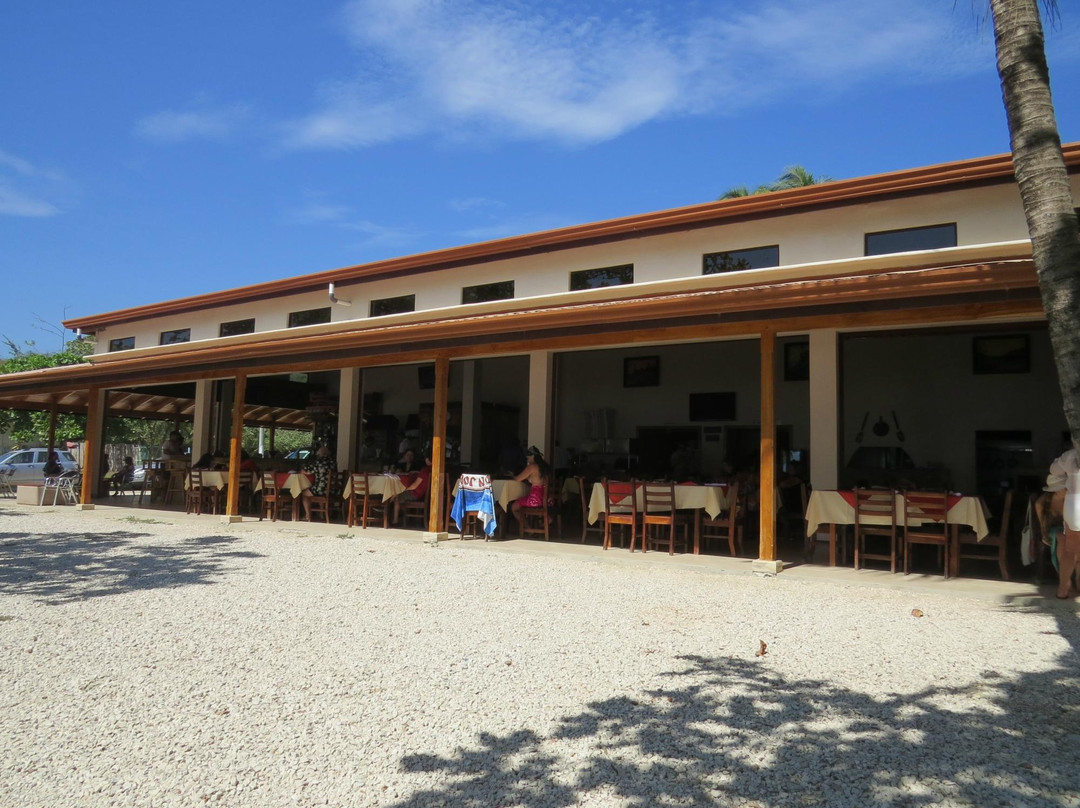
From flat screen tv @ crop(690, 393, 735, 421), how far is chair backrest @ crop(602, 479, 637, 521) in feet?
19.5

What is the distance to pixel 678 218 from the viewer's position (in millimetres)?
10883

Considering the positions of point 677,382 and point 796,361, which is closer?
point 796,361

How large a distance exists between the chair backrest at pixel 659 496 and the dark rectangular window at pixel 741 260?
3.83 m

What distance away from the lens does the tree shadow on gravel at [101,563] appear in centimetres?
650

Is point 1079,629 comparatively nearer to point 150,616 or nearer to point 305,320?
point 150,616

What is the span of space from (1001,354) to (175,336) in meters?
17.3

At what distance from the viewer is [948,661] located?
441 cm

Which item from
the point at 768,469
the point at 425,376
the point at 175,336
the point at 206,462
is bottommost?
the point at 206,462

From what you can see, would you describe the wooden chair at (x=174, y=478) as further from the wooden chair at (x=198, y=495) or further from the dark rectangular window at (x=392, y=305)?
the dark rectangular window at (x=392, y=305)

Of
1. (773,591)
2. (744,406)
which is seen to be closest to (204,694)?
(773,591)

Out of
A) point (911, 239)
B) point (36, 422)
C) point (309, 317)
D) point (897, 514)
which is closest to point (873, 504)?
point (897, 514)

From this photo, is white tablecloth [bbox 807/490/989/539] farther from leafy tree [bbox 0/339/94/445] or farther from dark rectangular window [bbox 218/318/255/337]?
leafy tree [bbox 0/339/94/445]

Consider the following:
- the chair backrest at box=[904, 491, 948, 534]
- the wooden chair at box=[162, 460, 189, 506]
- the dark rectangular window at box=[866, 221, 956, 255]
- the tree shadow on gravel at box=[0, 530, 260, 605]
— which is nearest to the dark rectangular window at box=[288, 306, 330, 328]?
the wooden chair at box=[162, 460, 189, 506]

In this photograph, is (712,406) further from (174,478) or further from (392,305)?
(174,478)
